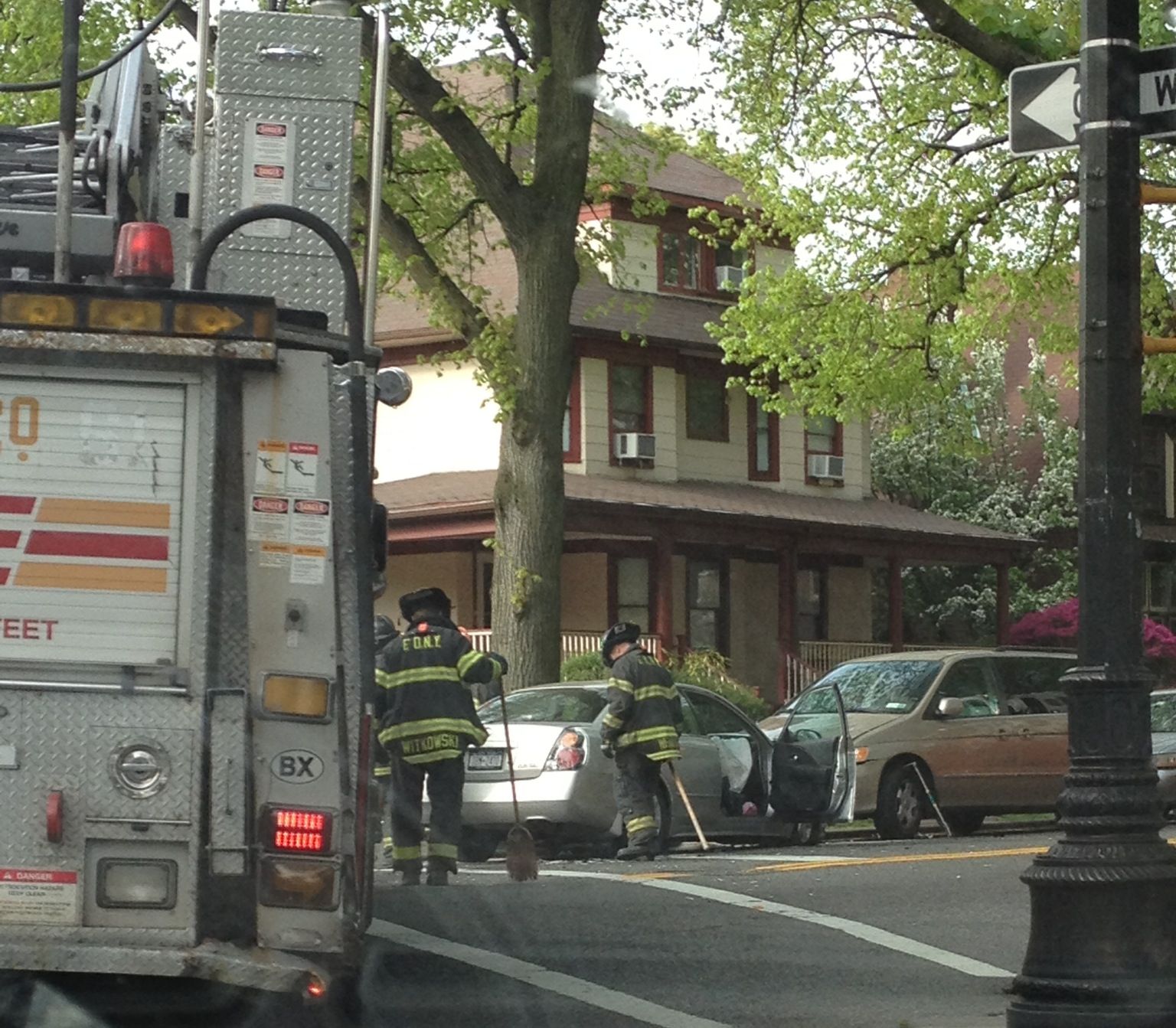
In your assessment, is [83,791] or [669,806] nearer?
[83,791]

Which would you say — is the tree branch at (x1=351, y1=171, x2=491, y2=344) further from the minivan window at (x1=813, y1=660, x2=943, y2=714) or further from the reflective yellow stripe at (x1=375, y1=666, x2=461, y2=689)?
the reflective yellow stripe at (x1=375, y1=666, x2=461, y2=689)

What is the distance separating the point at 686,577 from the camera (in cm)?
3534

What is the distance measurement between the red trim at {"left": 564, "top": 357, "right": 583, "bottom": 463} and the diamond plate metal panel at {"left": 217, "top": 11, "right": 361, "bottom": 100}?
84.2 ft

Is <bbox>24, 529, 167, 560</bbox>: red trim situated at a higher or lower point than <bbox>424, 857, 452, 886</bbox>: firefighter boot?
higher

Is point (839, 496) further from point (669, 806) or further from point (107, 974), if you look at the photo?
point (107, 974)

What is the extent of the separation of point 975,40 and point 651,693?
517 cm

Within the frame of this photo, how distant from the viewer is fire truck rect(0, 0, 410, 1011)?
19.2 feet

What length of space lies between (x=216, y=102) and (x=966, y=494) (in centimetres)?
3612

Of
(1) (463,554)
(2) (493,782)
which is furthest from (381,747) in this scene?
(1) (463,554)

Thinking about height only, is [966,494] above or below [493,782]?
above

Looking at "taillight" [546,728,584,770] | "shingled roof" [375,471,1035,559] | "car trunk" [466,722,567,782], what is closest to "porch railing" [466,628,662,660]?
"shingled roof" [375,471,1035,559]

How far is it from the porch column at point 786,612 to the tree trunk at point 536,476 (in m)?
14.5

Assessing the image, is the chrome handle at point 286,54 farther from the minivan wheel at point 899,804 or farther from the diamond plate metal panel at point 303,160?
the minivan wheel at point 899,804

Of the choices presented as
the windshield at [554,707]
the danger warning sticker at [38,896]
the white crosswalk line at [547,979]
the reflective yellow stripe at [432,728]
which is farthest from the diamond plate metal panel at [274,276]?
the windshield at [554,707]
